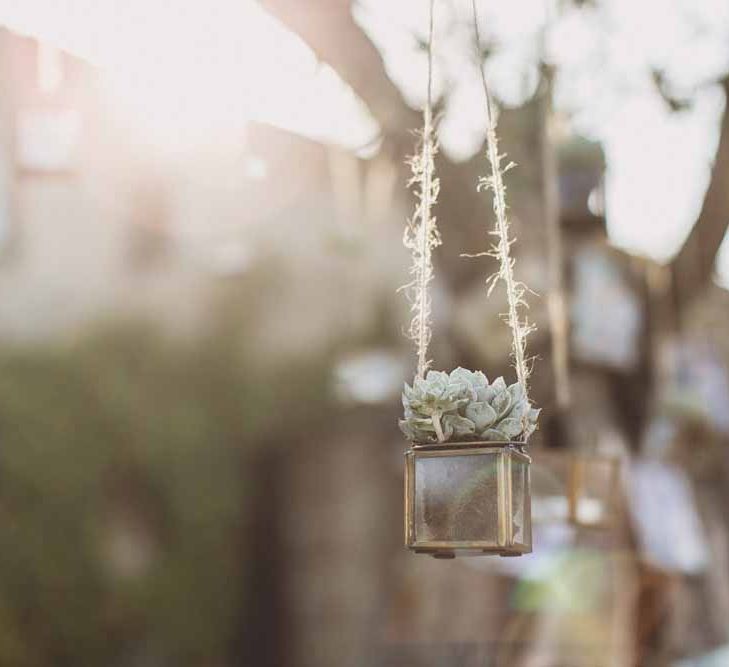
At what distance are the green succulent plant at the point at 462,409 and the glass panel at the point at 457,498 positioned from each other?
44 mm

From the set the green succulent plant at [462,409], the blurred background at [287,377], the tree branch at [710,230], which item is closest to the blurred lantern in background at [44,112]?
the blurred background at [287,377]

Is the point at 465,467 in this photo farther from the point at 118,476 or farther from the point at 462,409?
the point at 118,476

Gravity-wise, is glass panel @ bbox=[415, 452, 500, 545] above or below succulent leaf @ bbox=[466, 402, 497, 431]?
below

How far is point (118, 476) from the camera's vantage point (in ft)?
25.0

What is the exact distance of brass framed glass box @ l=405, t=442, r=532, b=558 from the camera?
2312 mm

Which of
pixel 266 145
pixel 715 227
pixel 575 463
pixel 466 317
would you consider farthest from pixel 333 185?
pixel 575 463

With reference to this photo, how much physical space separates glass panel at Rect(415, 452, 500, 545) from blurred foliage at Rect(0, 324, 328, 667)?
5051mm

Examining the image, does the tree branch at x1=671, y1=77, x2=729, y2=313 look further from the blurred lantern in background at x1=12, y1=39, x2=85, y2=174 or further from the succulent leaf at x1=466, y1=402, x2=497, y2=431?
the succulent leaf at x1=466, y1=402, x2=497, y2=431

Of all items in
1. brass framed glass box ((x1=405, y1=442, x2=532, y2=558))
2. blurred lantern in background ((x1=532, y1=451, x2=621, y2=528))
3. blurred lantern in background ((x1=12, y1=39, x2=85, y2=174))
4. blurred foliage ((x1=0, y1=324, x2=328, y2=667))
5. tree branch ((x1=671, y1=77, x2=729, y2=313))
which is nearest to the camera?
brass framed glass box ((x1=405, y1=442, x2=532, y2=558))

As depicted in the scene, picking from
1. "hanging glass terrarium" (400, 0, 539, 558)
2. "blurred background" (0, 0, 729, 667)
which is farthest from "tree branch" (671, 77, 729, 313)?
"hanging glass terrarium" (400, 0, 539, 558)

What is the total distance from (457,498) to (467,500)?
0.06ft

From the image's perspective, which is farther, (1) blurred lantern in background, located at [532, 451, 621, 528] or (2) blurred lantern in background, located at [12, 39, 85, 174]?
(2) blurred lantern in background, located at [12, 39, 85, 174]

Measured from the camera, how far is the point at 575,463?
4.70 metres

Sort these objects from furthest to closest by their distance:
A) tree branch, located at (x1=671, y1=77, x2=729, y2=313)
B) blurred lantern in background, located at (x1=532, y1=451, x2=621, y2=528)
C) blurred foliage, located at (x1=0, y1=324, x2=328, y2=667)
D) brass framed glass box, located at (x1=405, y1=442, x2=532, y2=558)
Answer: blurred foliage, located at (x1=0, y1=324, x2=328, y2=667) < tree branch, located at (x1=671, y1=77, x2=729, y2=313) < blurred lantern in background, located at (x1=532, y1=451, x2=621, y2=528) < brass framed glass box, located at (x1=405, y1=442, x2=532, y2=558)
